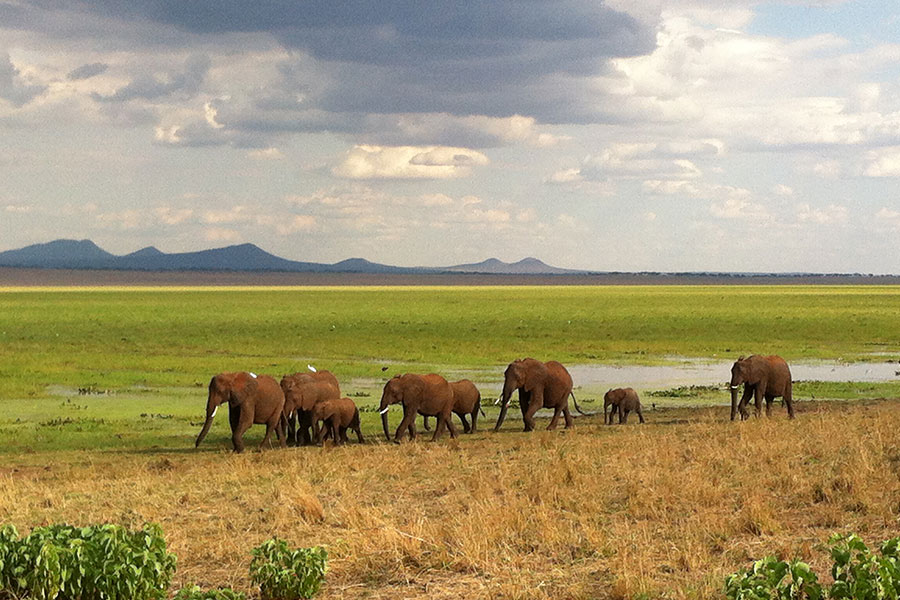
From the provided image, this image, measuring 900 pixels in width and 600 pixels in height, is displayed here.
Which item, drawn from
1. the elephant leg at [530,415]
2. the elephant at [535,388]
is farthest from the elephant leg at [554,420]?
the elephant leg at [530,415]

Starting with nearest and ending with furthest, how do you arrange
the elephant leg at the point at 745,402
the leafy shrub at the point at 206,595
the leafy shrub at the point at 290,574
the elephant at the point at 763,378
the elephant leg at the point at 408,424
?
the leafy shrub at the point at 206,595 < the leafy shrub at the point at 290,574 < the elephant leg at the point at 408,424 < the elephant leg at the point at 745,402 < the elephant at the point at 763,378

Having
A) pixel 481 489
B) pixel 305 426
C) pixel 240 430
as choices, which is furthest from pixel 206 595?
pixel 305 426

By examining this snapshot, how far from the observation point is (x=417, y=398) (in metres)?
21.7

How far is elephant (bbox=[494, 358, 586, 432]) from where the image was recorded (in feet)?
75.8

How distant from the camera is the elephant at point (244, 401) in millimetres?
20266

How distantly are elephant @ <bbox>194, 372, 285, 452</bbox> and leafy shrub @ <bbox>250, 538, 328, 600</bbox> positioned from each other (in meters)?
11.1

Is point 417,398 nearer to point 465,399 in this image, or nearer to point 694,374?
point 465,399

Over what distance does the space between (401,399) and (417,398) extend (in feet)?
1.14

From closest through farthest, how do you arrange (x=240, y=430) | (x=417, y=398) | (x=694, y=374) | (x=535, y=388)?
1. (x=240, y=430)
2. (x=417, y=398)
3. (x=535, y=388)
4. (x=694, y=374)

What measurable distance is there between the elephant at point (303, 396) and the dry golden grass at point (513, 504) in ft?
6.76

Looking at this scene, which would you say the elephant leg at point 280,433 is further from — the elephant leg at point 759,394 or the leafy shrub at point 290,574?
the leafy shrub at point 290,574

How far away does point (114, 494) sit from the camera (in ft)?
48.3

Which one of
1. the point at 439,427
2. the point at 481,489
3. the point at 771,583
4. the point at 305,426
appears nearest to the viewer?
the point at 771,583

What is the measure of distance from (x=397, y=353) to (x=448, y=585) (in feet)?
113
